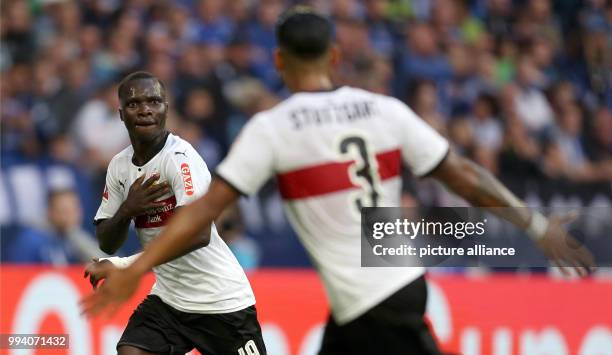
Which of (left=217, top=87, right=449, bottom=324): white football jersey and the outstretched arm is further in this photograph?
(left=217, top=87, right=449, bottom=324): white football jersey

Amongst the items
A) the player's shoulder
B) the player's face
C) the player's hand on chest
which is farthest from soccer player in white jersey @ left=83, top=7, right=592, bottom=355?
the player's shoulder

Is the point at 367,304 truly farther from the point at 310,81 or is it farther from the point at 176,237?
the point at 310,81

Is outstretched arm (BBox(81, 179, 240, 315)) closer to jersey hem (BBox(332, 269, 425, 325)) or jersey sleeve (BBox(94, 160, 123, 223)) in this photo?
jersey hem (BBox(332, 269, 425, 325))

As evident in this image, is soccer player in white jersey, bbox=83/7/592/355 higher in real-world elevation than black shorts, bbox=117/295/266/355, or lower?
higher

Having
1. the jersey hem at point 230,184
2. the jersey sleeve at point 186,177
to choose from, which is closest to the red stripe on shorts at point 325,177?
the jersey hem at point 230,184

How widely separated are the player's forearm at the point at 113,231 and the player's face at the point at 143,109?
459 millimetres

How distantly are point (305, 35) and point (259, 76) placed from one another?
9.32m

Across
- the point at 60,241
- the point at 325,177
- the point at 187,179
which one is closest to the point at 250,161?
the point at 325,177

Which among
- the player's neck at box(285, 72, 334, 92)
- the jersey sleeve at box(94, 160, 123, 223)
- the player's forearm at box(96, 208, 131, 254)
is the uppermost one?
the player's neck at box(285, 72, 334, 92)

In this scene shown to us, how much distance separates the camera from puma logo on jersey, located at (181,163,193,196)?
5.88 m

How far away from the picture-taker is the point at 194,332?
6.36 meters

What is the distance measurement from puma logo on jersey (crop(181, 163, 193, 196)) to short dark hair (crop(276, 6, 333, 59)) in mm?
1474

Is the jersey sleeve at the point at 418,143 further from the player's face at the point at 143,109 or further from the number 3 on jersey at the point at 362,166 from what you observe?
the player's face at the point at 143,109

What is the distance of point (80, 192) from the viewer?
11.3 m
